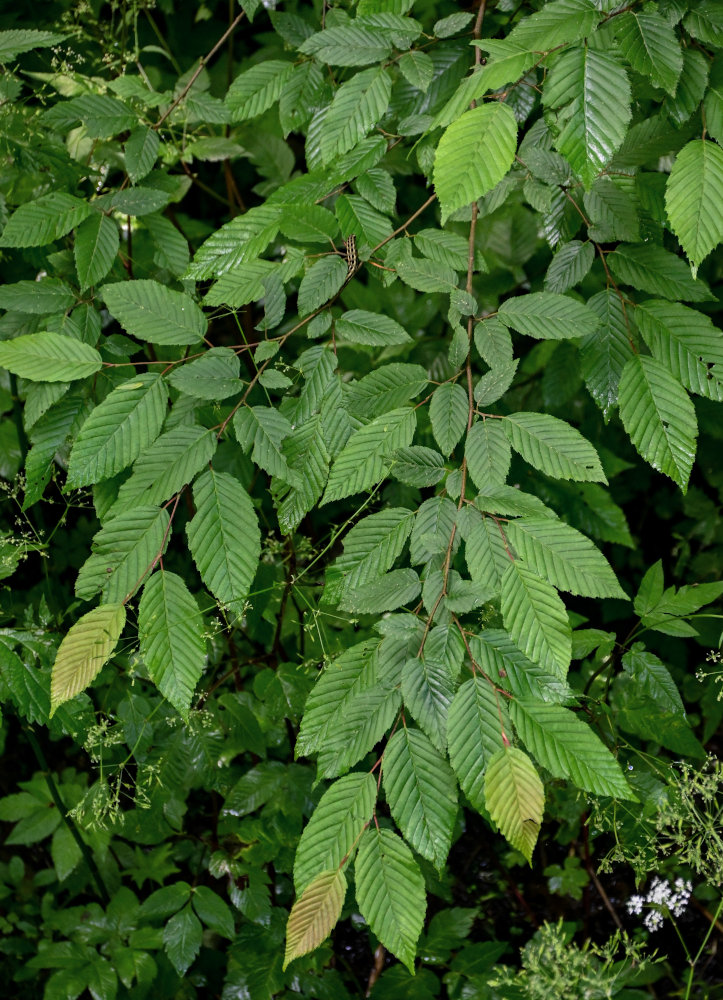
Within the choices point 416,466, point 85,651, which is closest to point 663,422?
point 416,466

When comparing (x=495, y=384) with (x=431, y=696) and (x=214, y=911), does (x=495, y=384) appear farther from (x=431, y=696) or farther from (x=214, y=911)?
(x=214, y=911)

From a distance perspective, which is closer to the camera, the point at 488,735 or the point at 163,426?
the point at 488,735

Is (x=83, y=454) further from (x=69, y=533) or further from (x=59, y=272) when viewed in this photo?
(x=69, y=533)

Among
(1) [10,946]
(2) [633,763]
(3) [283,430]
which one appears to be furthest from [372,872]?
(1) [10,946]

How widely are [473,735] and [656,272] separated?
0.81m

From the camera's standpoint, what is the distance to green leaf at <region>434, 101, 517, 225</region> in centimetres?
102

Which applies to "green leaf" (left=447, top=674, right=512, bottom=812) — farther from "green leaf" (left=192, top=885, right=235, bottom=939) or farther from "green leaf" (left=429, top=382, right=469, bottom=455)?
→ "green leaf" (left=192, top=885, right=235, bottom=939)

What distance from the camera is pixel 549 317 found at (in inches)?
46.8

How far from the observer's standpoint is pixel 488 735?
38.4 inches

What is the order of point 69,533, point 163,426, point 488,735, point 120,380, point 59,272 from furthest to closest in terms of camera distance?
point 69,533 < point 59,272 < point 120,380 < point 163,426 < point 488,735

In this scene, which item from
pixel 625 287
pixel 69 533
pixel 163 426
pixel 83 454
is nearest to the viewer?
pixel 83 454

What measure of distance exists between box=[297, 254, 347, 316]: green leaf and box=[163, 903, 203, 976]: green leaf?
4.38ft

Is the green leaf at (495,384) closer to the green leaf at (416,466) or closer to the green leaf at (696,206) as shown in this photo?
the green leaf at (416,466)

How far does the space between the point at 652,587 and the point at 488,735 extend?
0.70m
